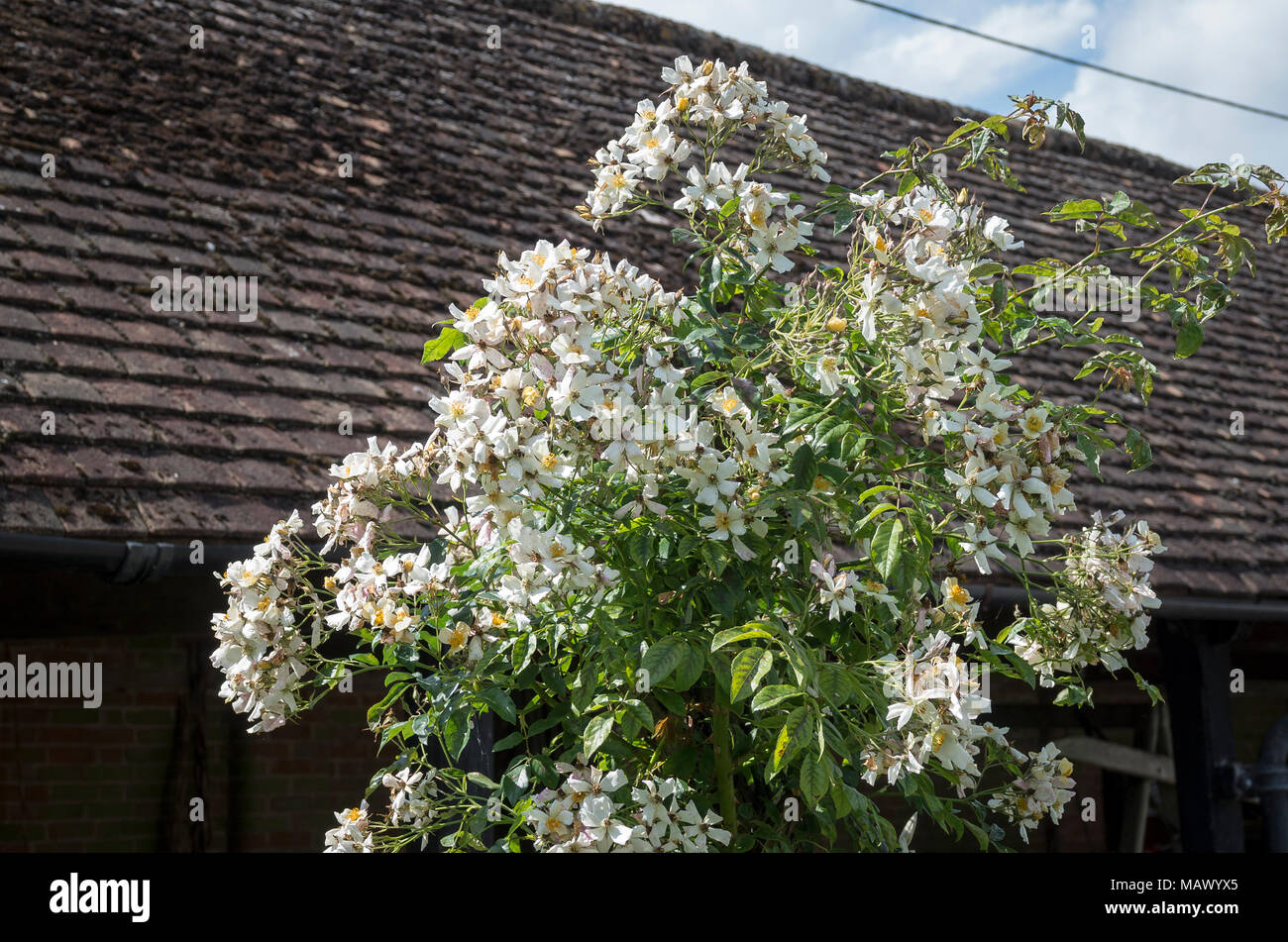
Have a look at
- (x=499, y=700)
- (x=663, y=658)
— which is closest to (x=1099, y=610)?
(x=663, y=658)

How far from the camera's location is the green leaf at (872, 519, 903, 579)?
1.78 meters

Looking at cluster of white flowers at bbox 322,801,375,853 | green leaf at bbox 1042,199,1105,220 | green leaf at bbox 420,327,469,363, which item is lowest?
cluster of white flowers at bbox 322,801,375,853

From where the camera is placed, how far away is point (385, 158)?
5.41 m

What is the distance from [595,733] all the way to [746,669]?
0.96ft

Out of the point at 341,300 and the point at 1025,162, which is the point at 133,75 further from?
the point at 1025,162

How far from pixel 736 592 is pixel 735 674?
186 mm

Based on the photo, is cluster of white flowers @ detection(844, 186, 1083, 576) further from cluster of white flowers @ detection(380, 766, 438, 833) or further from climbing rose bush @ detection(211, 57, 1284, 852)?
cluster of white flowers @ detection(380, 766, 438, 833)

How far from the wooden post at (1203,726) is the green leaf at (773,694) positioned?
391 centimetres

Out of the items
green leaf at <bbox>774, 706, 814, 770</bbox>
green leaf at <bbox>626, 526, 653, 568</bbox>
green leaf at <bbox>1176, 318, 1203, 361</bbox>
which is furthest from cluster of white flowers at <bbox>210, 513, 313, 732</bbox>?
green leaf at <bbox>1176, 318, 1203, 361</bbox>

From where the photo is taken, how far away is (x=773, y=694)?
5.56 feet

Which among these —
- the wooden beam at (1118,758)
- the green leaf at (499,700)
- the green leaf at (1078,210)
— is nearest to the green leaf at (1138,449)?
the green leaf at (1078,210)

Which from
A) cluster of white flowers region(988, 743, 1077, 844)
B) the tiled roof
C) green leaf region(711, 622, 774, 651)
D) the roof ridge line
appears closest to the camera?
green leaf region(711, 622, 774, 651)

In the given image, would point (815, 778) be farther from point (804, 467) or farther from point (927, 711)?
point (804, 467)

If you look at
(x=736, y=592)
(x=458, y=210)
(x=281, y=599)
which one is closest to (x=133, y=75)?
(x=458, y=210)
